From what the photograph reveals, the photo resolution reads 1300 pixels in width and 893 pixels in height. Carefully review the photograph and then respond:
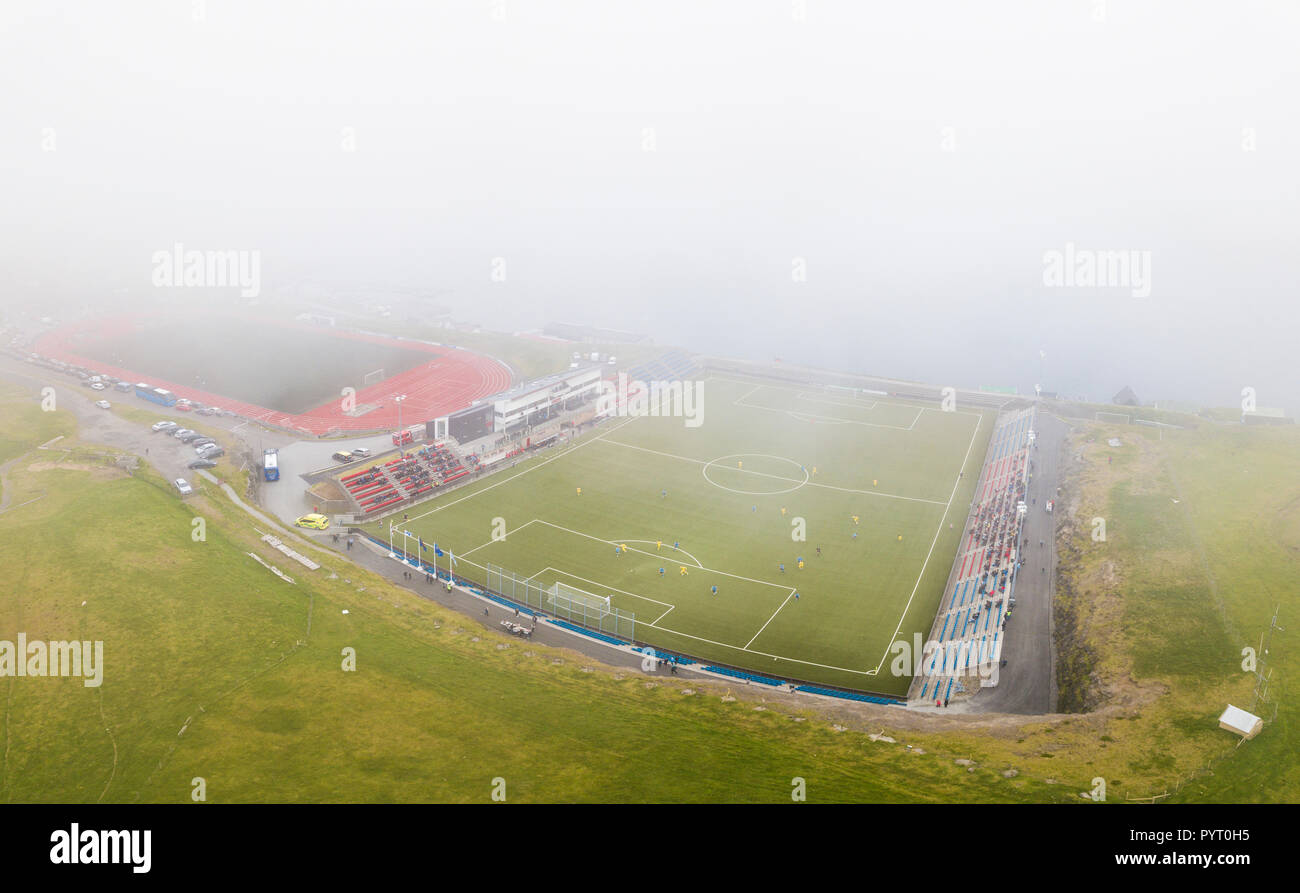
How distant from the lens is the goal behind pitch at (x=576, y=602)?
63.2 metres

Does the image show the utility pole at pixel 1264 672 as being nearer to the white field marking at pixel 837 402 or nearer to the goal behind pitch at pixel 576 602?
the goal behind pitch at pixel 576 602

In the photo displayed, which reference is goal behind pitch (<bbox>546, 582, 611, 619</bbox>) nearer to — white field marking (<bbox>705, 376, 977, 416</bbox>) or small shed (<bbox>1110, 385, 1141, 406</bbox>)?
white field marking (<bbox>705, 376, 977, 416</bbox>)

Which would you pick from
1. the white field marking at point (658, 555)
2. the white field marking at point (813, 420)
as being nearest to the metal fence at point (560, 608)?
the white field marking at point (658, 555)

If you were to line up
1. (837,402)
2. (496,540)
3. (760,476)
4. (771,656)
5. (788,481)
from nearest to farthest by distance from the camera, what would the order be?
(771,656), (496,540), (788,481), (760,476), (837,402)

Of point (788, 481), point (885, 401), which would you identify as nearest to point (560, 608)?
point (788, 481)

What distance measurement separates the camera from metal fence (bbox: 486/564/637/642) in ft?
203

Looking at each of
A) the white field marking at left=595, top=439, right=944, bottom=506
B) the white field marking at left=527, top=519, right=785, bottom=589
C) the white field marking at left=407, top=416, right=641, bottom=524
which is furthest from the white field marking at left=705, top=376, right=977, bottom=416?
the white field marking at left=527, top=519, right=785, bottom=589

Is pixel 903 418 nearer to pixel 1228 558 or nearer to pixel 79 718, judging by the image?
pixel 1228 558

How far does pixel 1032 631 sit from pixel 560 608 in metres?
37.8

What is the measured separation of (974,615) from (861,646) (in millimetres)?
10791

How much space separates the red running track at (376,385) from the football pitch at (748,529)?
93.2ft

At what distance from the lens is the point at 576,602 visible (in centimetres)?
6334

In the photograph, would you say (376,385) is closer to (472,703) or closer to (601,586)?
(601,586)

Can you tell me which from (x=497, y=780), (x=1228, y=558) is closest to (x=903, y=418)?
(x=1228, y=558)
